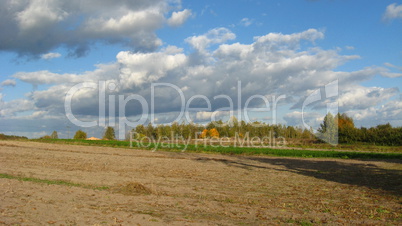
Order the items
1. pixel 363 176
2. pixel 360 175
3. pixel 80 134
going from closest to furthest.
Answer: pixel 363 176 < pixel 360 175 < pixel 80 134

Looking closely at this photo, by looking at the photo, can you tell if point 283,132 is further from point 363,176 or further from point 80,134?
point 363,176

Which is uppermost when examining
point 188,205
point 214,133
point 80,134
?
point 214,133

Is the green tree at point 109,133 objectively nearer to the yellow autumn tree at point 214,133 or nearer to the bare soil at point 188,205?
the yellow autumn tree at point 214,133

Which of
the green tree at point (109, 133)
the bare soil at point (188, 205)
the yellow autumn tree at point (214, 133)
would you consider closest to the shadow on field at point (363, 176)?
the bare soil at point (188, 205)

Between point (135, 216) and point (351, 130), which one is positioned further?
point (351, 130)

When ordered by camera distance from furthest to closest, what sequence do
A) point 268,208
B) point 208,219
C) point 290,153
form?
point 290,153 < point 268,208 < point 208,219

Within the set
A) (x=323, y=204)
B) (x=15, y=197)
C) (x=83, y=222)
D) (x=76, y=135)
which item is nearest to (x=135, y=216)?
(x=83, y=222)

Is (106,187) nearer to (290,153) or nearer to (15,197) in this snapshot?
(15,197)

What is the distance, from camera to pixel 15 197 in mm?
11297

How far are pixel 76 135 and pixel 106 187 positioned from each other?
378 ft

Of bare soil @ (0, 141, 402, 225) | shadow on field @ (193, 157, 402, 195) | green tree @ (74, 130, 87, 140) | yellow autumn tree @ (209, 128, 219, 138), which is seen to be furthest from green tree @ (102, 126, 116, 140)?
bare soil @ (0, 141, 402, 225)

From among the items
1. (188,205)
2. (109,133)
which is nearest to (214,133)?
(109,133)

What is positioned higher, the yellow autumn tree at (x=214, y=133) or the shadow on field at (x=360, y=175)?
the yellow autumn tree at (x=214, y=133)

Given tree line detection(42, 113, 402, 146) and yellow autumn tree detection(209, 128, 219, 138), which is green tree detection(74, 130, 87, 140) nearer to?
tree line detection(42, 113, 402, 146)
